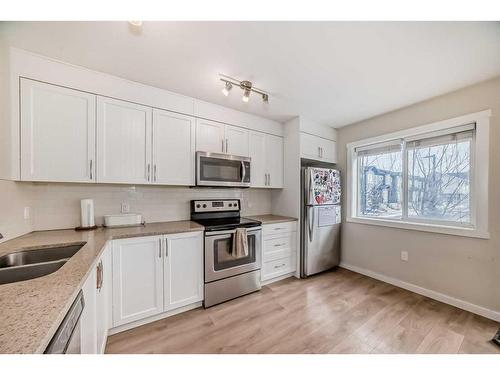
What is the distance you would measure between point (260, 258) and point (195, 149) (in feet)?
5.11

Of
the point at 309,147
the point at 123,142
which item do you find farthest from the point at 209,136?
the point at 309,147

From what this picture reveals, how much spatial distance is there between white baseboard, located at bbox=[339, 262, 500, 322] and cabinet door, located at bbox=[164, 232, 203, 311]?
240 centimetres

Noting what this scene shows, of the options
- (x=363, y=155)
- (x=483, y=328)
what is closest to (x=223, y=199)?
(x=363, y=155)

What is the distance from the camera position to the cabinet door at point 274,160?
9.73 ft

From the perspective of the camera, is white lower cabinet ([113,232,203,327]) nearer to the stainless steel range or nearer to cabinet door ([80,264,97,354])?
the stainless steel range

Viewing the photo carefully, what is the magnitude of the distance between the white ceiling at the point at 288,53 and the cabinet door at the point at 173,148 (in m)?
0.33

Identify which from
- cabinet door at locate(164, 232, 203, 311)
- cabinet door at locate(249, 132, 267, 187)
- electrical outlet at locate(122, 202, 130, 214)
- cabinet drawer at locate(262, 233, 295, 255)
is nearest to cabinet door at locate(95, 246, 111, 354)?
cabinet door at locate(164, 232, 203, 311)

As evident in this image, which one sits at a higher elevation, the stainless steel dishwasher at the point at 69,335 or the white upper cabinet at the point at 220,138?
the white upper cabinet at the point at 220,138

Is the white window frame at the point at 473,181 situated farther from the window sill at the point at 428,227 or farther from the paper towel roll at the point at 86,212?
the paper towel roll at the point at 86,212

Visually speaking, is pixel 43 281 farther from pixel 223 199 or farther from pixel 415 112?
pixel 415 112

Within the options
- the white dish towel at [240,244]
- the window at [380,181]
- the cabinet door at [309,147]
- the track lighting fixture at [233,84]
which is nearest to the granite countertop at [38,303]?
the white dish towel at [240,244]

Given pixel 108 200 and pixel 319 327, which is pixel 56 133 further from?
pixel 319 327

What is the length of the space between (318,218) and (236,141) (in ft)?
5.25
